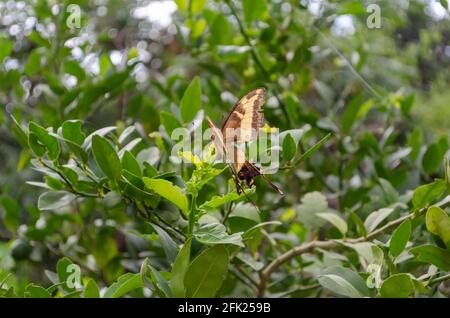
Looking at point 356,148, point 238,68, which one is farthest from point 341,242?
point 238,68

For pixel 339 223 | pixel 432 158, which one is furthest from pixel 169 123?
pixel 432 158

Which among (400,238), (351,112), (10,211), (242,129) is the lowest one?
(10,211)

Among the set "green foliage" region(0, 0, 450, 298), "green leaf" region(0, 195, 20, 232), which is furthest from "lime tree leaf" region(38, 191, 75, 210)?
"green leaf" region(0, 195, 20, 232)

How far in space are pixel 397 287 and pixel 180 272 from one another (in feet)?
0.75

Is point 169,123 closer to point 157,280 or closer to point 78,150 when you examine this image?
point 78,150

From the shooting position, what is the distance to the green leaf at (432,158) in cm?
111

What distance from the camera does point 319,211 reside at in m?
1.01

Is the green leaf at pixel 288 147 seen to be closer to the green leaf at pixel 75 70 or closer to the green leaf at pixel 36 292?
the green leaf at pixel 36 292

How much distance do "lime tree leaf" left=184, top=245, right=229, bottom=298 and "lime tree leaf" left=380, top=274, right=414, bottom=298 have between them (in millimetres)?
172

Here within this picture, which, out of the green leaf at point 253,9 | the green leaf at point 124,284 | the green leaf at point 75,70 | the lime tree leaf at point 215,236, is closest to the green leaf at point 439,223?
the lime tree leaf at point 215,236

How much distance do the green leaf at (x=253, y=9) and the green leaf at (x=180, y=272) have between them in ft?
1.99

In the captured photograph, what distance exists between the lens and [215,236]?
0.68 meters

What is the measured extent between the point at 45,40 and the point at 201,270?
808 mm
